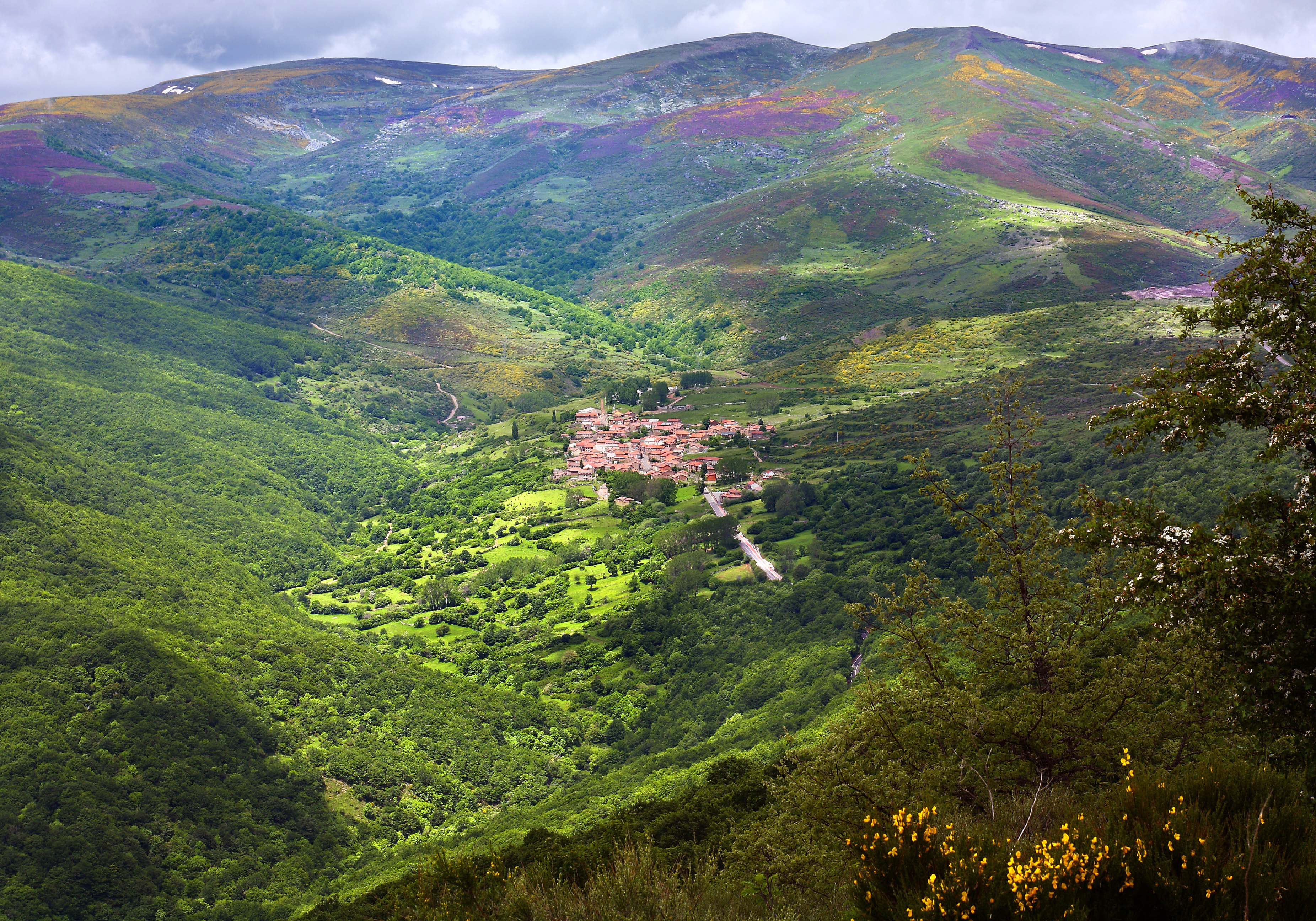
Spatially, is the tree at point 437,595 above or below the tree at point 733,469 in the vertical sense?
below

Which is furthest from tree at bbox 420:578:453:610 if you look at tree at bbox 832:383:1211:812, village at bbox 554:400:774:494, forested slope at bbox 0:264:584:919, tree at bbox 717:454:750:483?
Result: tree at bbox 832:383:1211:812

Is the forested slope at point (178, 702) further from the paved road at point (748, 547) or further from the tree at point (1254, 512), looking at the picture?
the tree at point (1254, 512)

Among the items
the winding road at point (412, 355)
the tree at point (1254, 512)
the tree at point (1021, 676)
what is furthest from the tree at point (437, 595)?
the tree at point (1254, 512)

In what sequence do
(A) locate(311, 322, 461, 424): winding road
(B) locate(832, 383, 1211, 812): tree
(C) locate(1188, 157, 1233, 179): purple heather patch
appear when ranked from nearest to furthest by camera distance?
(B) locate(832, 383, 1211, 812): tree < (A) locate(311, 322, 461, 424): winding road < (C) locate(1188, 157, 1233, 179): purple heather patch

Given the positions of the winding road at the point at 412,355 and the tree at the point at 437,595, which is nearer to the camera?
the tree at the point at 437,595

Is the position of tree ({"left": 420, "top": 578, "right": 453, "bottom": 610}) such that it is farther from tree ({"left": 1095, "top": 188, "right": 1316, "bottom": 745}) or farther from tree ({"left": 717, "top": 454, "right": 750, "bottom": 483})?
tree ({"left": 1095, "top": 188, "right": 1316, "bottom": 745})

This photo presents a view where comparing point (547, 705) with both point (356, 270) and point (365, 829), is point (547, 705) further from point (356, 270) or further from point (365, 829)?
point (356, 270)
